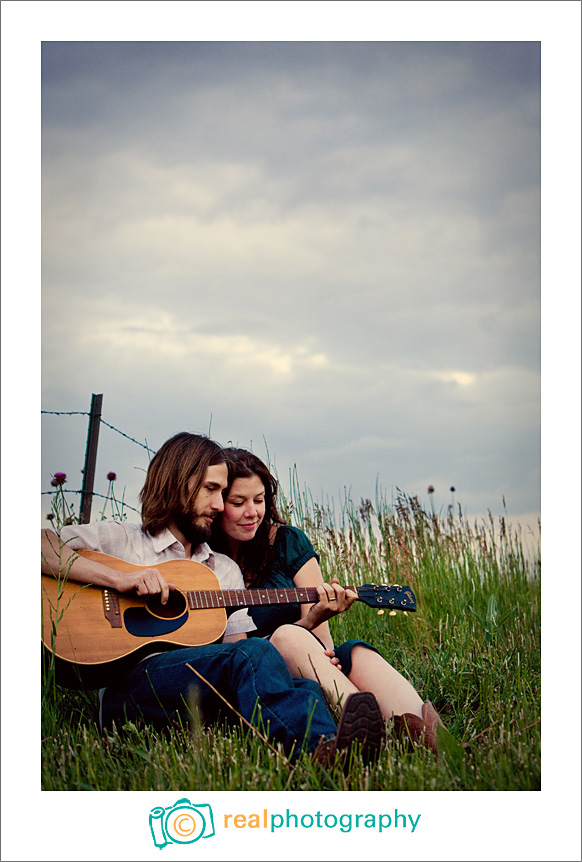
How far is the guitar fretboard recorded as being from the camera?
7.64 ft

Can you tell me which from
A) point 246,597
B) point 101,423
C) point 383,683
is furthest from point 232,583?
point 101,423

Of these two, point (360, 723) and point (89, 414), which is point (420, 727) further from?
point (89, 414)

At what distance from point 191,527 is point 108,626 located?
0.44 m

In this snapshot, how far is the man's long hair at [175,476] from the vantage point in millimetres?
2490

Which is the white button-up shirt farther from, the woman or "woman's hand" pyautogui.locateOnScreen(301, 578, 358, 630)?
"woman's hand" pyautogui.locateOnScreen(301, 578, 358, 630)

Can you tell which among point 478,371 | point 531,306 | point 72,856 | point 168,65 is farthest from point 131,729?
point 168,65

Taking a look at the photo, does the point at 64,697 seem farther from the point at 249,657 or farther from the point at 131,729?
the point at 249,657

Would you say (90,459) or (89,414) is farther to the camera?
(90,459)

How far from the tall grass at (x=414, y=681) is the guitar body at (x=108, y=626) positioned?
0.13m

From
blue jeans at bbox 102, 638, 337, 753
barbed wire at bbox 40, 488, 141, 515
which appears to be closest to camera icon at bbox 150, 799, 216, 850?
blue jeans at bbox 102, 638, 337, 753

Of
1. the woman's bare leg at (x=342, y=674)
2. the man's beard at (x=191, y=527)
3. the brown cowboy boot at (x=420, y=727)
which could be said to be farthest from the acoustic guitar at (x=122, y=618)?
the brown cowboy boot at (x=420, y=727)

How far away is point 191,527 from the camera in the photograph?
2.49 metres

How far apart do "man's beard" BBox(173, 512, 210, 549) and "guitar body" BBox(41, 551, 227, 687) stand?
7.6 inches

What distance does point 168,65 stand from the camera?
2.49 m
